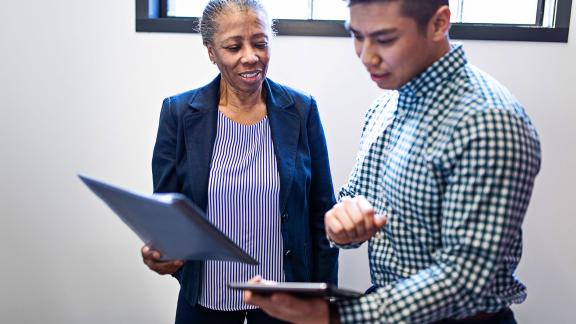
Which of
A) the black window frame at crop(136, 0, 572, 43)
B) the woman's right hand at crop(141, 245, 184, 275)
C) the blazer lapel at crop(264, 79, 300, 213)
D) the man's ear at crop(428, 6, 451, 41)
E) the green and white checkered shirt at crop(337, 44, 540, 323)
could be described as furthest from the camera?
the black window frame at crop(136, 0, 572, 43)

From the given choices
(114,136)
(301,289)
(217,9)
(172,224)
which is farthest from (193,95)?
(301,289)

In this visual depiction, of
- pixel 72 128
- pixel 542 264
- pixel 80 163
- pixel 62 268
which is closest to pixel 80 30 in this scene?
pixel 72 128

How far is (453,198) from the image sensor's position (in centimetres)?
80

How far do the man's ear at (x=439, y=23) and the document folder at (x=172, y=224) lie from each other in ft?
1.57

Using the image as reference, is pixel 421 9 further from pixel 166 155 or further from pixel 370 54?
pixel 166 155

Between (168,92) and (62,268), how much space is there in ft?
2.67

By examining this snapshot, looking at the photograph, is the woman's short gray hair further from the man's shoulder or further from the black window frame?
the man's shoulder

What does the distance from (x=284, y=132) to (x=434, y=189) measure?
0.62m

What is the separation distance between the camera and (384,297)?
826mm

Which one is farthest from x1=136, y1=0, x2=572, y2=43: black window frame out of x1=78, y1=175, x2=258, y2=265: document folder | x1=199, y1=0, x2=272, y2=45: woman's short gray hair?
x1=78, y1=175, x2=258, y2=265: document folder

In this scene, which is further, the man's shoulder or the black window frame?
the black window frame

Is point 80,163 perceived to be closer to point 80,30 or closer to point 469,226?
point 80,30

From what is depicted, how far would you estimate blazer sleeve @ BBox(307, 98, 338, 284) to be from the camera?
146 centimetres

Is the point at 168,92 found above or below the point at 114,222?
above
